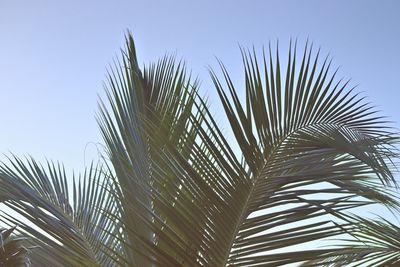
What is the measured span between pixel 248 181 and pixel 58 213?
87cm

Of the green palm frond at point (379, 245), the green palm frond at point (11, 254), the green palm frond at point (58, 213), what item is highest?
the green palm frond at point (379, 245)

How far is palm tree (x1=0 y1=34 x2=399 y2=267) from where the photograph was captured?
1818 millimetres

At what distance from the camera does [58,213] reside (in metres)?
2.43

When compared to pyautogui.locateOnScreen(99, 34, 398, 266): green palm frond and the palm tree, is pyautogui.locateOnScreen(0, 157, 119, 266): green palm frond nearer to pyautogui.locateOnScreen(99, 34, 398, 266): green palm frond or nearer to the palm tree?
the palm tree

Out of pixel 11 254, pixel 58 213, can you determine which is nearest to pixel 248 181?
pixel 11 254

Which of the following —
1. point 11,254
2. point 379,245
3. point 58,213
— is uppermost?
point 379,245

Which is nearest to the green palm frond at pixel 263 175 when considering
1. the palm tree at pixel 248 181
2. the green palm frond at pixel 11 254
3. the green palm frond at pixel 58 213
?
the palm tree at pixel 248 181

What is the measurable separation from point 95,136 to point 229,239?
1.03 metres

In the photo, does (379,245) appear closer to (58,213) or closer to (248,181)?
(248,181)

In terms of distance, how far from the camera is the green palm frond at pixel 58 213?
223 centimetres

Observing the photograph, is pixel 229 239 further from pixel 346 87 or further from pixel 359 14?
pixel 359 14

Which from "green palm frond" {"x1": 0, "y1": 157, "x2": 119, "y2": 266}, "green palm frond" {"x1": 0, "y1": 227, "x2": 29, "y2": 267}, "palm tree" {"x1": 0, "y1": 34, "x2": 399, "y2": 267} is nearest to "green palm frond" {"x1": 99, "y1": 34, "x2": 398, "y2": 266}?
"palm tree" {"x1": 0, "y1": 34, "x2": 399, "y2": 267}

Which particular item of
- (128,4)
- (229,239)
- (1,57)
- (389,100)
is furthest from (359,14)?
(229,239)

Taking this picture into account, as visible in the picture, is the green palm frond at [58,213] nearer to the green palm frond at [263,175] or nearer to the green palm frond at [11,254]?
the green palm frond at [263,175]
